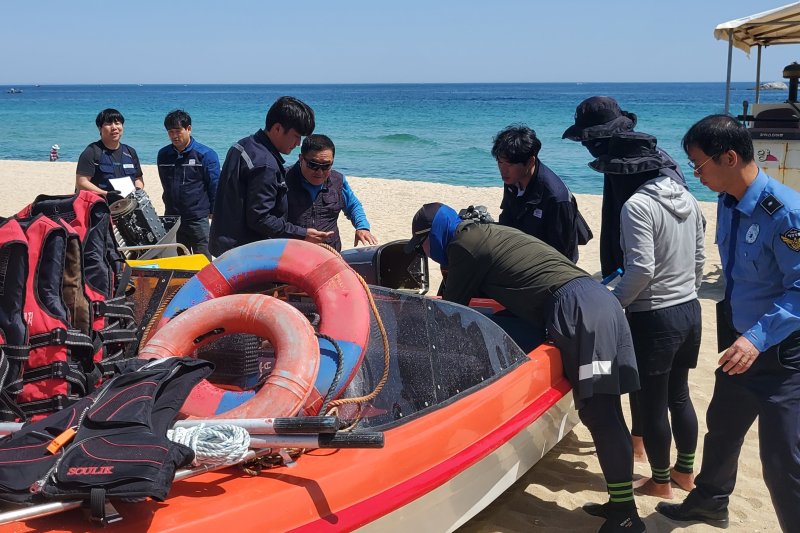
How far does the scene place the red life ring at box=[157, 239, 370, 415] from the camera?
10.2 ft

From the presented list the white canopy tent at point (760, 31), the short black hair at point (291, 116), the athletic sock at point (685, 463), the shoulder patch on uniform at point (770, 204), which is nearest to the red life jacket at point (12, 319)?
the short black hair at point (291, 116)

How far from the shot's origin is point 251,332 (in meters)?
3.11

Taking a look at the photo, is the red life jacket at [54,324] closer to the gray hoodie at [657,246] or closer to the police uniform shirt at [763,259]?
the gray hoodie at [657,246]

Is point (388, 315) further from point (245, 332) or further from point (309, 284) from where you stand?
point (245, 332)

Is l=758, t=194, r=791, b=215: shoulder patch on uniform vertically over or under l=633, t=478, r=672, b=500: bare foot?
over

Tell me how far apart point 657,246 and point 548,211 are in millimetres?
896

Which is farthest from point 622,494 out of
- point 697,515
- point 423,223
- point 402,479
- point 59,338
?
point 59,338

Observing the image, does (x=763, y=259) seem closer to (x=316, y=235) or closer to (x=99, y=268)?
(x=316, y=235)

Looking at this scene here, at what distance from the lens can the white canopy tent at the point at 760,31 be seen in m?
7.36

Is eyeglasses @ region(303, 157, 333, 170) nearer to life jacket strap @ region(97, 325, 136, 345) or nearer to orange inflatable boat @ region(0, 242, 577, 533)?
orange inflatable boat @ region(0, 242, 577, 533)

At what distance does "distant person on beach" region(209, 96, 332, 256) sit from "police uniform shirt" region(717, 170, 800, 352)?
7.60 ft

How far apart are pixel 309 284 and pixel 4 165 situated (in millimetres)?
21974

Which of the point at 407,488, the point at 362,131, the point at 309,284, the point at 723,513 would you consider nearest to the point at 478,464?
the point at 407,488

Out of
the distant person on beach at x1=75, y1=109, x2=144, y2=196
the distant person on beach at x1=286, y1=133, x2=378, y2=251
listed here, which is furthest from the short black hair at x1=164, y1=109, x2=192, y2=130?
the distant person on beach at x1=286, y1=133, x2=378, y2=251
